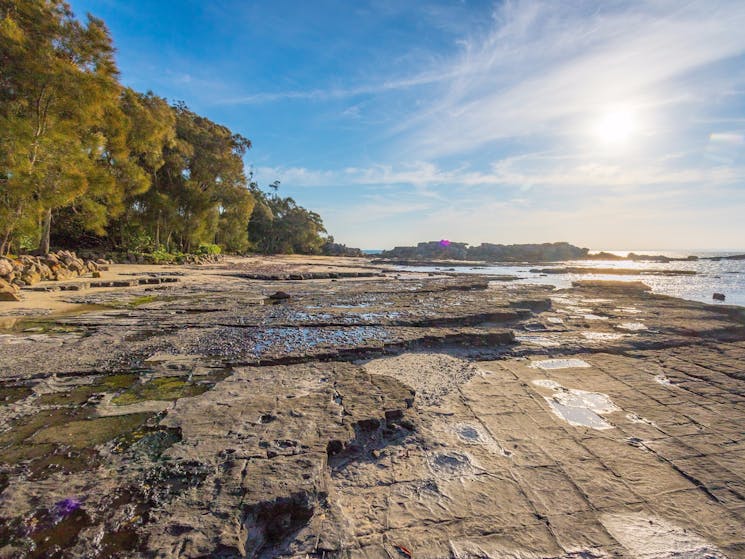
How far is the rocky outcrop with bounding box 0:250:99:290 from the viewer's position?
Answer: 1024 centimetres

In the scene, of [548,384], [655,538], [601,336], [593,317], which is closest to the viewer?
[655,538]

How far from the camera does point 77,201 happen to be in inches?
668

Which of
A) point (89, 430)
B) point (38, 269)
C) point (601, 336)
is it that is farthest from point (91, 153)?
point (601, 336)

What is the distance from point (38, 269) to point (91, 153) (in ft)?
26.8

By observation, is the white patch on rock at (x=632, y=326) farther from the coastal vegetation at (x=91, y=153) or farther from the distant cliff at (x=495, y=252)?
the distant cliff at (x=495, y=252)

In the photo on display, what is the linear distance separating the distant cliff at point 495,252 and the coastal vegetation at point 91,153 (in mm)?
45419

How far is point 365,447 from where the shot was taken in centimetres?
282

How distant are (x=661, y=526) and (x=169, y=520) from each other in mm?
2821

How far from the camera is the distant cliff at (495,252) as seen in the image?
232 feet

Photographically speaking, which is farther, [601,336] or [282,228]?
[282,228]

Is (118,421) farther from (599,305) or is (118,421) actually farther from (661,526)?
(599,305)

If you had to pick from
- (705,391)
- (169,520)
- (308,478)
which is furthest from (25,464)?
(705,391)

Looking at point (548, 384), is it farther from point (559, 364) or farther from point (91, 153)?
point (91, 153)

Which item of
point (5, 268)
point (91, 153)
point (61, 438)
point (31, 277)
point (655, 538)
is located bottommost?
point (655, 538)
